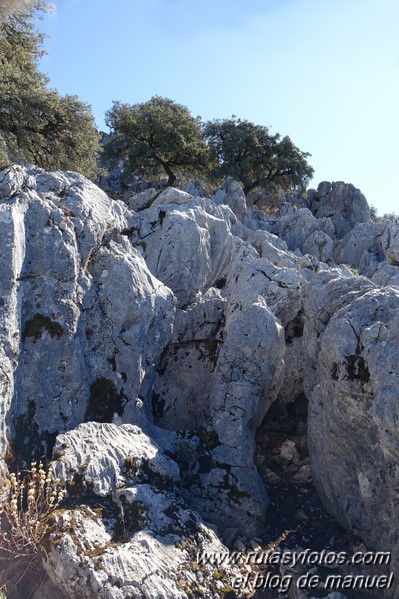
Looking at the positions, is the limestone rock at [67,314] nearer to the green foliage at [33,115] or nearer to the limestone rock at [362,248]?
the green foliage at [33,115]

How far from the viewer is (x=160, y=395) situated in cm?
1199

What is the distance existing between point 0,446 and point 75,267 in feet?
11.4

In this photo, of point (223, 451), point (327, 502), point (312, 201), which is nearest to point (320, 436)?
point (327, 502)

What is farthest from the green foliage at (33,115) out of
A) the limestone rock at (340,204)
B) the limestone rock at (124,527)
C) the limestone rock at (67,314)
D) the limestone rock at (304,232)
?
the limestone rock at (340,204)

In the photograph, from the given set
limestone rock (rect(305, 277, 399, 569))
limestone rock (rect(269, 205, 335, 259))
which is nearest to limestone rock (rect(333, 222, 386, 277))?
limestone rock (rect(269, 205, 335, 259))

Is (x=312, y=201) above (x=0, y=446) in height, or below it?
above

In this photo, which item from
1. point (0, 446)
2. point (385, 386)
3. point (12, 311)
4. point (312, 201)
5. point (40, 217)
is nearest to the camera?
point (385, 386)

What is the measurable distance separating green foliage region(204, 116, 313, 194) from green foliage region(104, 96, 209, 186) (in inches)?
130

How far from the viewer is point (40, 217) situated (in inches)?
401

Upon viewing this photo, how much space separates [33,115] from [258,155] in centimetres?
3515

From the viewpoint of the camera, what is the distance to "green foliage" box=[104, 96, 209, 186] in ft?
164

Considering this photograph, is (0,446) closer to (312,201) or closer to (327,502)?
(327,502)

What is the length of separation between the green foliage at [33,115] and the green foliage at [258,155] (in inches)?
1124

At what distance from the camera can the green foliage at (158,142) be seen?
50.1m
